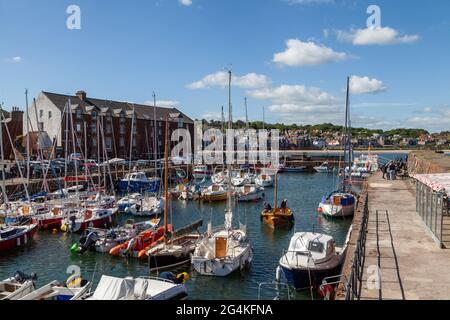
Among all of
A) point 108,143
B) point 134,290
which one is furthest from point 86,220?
point 108,143

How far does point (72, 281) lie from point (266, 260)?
1143 centimetres

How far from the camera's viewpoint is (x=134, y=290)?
51.4 feet

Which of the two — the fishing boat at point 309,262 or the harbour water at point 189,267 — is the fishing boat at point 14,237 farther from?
the fishing boat at point 309,262

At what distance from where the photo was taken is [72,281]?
19781 mm

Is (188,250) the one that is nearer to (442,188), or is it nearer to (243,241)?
(243,241)

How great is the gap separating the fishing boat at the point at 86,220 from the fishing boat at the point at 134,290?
1762cm

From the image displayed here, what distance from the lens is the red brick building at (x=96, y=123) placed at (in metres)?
73.6

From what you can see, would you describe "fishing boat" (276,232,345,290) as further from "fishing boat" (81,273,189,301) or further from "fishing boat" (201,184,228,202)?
"fishing boat" (201,184,228,202)

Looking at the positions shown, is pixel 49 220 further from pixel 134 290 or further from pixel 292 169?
pixel 292 169

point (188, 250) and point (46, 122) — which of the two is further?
point (46, 122)

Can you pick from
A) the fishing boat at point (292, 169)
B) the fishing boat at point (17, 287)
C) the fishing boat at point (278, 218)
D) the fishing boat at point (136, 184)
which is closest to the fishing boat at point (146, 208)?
the fishing boat at point (278, 218)

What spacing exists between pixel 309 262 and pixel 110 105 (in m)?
72.0
